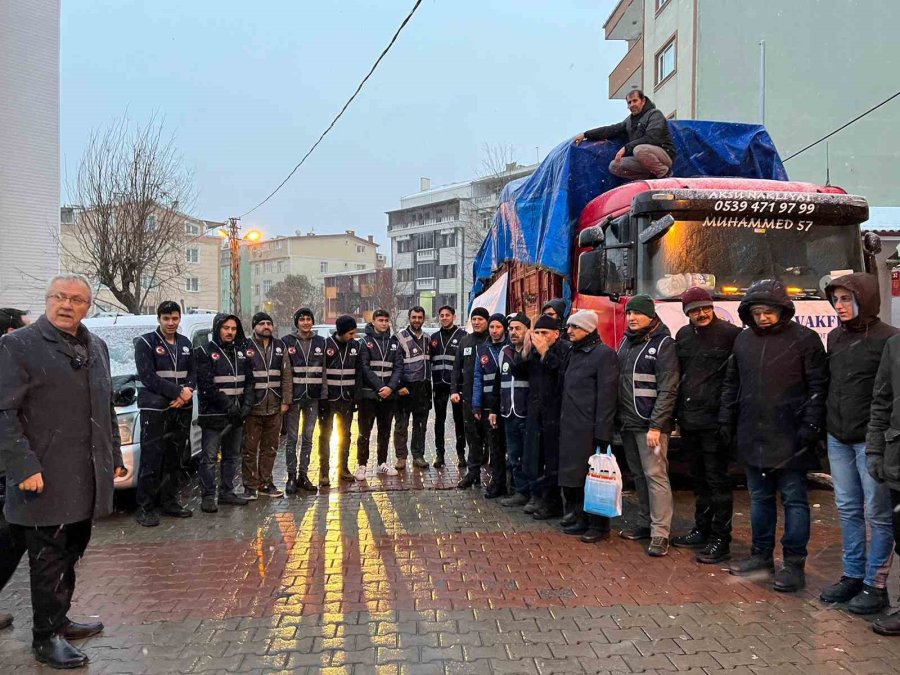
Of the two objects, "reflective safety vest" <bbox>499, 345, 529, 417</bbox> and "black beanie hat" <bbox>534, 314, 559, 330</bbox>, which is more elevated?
"black beanie hat" <bbox>534, 314, 559, 330</bbox>

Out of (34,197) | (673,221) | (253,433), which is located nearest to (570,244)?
(673,221)

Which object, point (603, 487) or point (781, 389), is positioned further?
point (603, 487)

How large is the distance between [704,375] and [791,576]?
4.96 feet

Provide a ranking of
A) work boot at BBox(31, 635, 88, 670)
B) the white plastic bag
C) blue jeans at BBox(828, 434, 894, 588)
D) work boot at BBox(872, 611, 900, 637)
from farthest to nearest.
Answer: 1. the white plastic bag
2. blue jeans at BBox(828, 434, 894, 588)
3. work boot at BBox(872, 611, 900, 637)
4. work boot at BBox(31, 635, 88, 670)

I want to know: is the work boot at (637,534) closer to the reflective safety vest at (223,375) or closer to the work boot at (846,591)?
the work boot at (846,591)

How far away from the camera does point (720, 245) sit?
6438 millimetres

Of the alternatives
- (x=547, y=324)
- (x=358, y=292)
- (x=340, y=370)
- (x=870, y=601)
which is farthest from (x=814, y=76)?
(x=358, y=292)

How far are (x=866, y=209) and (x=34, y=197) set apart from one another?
1967cm

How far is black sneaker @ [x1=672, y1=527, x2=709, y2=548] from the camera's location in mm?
5488

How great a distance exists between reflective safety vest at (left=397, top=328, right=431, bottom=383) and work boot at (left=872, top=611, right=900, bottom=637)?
554 cm

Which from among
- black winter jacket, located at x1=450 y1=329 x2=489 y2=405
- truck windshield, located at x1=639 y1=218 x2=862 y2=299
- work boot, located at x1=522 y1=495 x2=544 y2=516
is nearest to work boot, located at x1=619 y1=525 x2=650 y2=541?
work boot, located at x1=522 y1=495 x2=544 y2=516

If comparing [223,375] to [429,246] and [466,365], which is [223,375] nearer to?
[466,365]

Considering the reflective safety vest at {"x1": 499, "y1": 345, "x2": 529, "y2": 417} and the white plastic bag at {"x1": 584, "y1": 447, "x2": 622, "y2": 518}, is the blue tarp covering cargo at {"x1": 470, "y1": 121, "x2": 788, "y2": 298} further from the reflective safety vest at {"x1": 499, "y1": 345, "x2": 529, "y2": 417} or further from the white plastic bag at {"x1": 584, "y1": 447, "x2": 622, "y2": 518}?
the white plastic bag at {"x1": 584, "y1": 447, "x2": 622, "y2": 518}

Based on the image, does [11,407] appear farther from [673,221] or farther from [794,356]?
[673,221]
